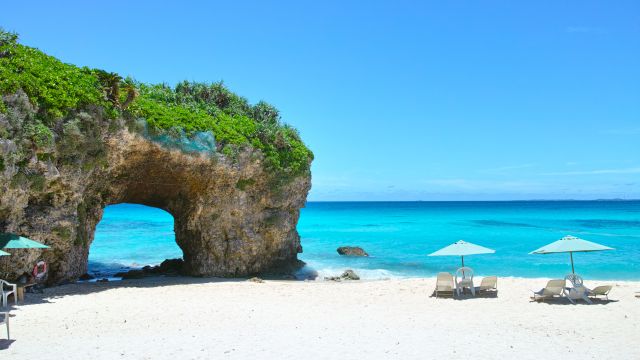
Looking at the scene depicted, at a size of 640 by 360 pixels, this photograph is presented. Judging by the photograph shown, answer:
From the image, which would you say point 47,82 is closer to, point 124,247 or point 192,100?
point 192,100

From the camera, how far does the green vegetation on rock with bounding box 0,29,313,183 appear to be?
42.8 feet

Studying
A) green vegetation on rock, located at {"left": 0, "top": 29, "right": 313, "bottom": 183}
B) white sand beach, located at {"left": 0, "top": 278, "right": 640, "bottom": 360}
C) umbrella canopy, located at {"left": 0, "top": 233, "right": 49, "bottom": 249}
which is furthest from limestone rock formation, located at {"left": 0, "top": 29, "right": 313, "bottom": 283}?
white sand beach, located at {"left": 0, "top": 278, "right": 640, "bottom": 360}

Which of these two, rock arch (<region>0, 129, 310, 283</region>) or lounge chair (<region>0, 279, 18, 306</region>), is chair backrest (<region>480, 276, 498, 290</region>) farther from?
lounge chair (<region>0, 279, 18, 306</region>)

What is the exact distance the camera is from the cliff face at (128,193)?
42.0ft

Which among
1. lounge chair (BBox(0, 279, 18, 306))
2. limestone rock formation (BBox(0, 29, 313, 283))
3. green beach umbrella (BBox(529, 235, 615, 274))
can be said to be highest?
limestone rock formation (BBox(0, 29, 313, 283))

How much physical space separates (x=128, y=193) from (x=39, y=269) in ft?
22.0

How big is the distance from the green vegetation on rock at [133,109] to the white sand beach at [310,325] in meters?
5.04

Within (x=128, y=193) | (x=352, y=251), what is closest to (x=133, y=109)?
(x=128, y=193)

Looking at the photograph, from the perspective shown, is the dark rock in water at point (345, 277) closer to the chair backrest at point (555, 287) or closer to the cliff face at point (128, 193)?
the cliff face at point (128, 193)

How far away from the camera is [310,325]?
1029 cm

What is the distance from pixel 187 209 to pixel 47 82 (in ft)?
26.6

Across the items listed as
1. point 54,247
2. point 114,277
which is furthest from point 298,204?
point 54,247

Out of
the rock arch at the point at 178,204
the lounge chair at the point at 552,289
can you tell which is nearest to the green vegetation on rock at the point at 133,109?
the rock arch at the point at 178,204

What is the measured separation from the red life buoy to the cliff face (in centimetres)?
16
